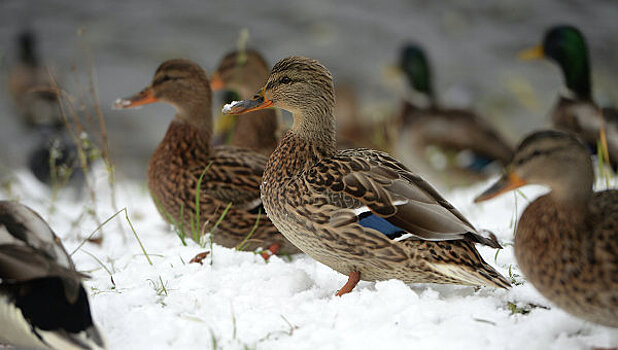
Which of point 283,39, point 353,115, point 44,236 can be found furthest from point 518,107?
point 44,236

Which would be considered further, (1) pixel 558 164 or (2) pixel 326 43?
(2) pixel 326 43

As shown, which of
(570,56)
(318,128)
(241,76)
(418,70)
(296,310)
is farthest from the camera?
(418,70)

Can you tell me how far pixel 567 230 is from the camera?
74.9 inches

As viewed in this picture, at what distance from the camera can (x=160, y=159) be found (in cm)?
337

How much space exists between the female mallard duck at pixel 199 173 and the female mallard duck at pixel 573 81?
263cm

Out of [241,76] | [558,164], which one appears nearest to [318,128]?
[558,164]

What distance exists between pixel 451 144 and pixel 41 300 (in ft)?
13.7

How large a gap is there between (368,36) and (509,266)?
6596 millimetres

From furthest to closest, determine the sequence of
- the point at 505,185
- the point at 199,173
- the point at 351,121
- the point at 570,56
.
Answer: the point at 351,121 < the point at 570,56 < the point at 199,173 < the point at 505,185

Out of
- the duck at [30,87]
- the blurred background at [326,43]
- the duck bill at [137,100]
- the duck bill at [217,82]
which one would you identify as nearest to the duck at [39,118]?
the duck at [30,87]

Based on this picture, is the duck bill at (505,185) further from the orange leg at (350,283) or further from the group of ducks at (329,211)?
the orange leg at (350,283)

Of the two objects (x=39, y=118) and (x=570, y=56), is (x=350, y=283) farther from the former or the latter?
(x=39, y=118)

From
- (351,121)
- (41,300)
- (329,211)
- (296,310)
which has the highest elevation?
(329,211)

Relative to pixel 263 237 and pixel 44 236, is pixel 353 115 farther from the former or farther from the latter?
pixel 44 236
